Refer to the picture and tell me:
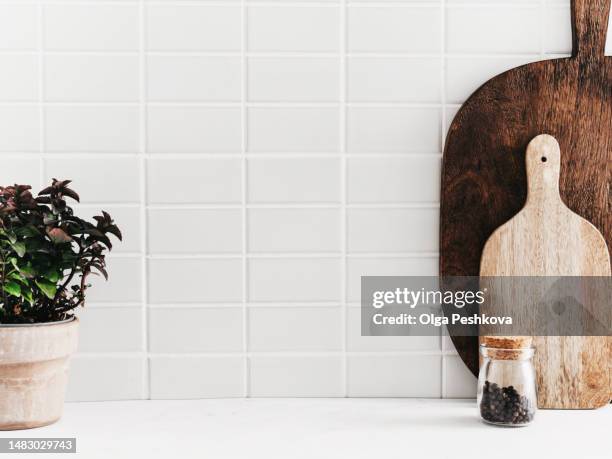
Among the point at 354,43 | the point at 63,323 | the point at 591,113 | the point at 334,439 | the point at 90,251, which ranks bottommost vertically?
the point at 334,439

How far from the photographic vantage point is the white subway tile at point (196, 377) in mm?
1082

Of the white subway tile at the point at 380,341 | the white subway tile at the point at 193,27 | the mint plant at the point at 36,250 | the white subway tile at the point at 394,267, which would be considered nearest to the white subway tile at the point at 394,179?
the white subway tile at the point at 394,267

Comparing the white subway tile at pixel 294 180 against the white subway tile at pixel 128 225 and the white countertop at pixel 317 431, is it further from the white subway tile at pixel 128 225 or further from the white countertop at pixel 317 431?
the white countertop at pixel 317 431

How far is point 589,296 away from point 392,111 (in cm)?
47

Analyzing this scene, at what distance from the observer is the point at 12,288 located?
2.86 feet

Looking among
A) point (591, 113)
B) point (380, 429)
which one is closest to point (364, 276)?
point (380, 429)

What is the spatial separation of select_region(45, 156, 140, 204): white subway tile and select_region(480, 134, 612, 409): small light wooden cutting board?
2.11ft

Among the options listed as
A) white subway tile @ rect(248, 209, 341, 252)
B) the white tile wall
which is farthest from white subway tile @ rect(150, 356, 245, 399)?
white subway tile @ rect(248, 209, 341, 252)

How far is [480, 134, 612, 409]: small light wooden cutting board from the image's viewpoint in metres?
1.03

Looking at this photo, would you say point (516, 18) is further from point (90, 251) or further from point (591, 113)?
point (90, 251)

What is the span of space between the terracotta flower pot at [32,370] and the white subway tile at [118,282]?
0.46ft

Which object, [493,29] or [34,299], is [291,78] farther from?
[34,299]

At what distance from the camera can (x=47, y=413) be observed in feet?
3.03

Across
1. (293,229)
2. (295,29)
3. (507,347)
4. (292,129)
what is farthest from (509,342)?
(295,29)
